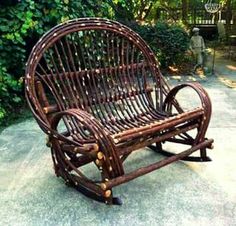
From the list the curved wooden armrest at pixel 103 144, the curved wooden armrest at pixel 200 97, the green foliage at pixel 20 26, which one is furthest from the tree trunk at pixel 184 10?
the curved wooden armrest at pixel 103 144

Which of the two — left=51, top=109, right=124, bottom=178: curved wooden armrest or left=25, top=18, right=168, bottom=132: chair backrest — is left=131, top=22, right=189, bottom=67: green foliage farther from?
left=51, top=109, right=124, bottom=178: curved wooden armrest

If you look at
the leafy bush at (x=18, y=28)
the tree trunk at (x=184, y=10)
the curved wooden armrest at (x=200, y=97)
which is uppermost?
the leafy bush at (x=18, y=28)

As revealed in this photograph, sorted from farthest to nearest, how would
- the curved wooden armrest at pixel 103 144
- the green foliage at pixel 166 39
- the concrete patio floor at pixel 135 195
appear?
1. the green foliage at pixel 166 39
2. the concrete patio floor at pixel 135 195
3. the curved wooden armrest at pixel 103 144

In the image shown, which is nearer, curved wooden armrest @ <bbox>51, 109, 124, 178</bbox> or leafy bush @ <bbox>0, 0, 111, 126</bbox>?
curved wooden armrest @ <bbox>51, 109, 124, 178</bbox>

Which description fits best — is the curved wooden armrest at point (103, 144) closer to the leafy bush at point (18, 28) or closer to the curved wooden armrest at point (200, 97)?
the curved wooden armrest at point (200, 97)

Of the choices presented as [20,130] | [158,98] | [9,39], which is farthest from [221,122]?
[9,39]

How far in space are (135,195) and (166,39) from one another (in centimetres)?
406

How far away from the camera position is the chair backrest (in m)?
2.54

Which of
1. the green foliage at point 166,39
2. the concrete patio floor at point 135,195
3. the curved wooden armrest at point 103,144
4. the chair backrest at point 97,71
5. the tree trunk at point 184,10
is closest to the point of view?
the curved wooden armrest at point 103,144

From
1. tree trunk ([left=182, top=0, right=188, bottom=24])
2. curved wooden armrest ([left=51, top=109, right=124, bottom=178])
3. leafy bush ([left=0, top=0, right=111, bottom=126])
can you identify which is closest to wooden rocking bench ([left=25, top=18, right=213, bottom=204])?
curved wooden armrest ([left=51, top=109, right=124, bottom=178])

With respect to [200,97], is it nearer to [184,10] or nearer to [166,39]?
[166,39]

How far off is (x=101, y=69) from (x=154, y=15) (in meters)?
6.54

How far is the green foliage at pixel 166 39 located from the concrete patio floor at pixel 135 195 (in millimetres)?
3130

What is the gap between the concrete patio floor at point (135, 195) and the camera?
210 centimetres
